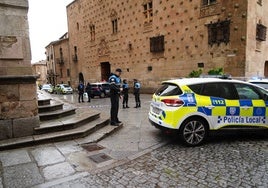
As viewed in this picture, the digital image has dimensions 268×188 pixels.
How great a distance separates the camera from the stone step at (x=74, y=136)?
18.0ft

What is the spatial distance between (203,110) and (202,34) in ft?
43.4

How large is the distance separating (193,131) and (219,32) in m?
12.8

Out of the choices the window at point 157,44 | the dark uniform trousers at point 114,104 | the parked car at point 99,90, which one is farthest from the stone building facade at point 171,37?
the dark uniform trousers at point 114,104

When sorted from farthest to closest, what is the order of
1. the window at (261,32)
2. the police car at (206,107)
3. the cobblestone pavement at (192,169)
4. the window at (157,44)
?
the window at (157,44) < the window at (261,32) < the police car at (206,107) < the cobblestone pavement at (192,169)

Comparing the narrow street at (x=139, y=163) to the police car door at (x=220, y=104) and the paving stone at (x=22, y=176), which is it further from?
the police car door at (x=220, y=104)

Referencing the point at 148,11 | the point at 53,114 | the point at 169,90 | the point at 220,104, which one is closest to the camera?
the point at 220,104

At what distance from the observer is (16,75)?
5863mm

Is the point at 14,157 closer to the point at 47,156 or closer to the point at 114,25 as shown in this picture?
the point at 47,156

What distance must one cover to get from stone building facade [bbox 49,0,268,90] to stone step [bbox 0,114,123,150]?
11.8 metres

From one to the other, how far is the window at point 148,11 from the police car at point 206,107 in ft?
57.4

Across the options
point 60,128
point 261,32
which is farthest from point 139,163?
point 261,32

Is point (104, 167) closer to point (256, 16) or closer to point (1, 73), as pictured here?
point (1, 73)

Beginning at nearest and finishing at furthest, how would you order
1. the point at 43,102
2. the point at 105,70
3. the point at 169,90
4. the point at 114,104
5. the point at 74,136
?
the point at 169,90 < the point at 74,136 < the point at 114,104 < the point at 43,102 < the point at 105,70

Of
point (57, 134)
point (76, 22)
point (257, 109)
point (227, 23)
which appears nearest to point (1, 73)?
point (57, 134)
